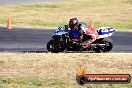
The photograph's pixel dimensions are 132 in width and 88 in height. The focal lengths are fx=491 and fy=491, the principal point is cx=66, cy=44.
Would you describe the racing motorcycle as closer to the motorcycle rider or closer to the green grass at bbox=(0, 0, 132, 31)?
the motorcycle rider

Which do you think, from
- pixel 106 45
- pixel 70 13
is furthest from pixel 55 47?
pixel 70 13

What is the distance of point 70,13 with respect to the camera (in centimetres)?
4188

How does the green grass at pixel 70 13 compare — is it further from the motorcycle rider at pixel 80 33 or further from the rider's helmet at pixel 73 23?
the rider's helmet at pixel 73 23

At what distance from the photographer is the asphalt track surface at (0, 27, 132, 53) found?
71.1ft

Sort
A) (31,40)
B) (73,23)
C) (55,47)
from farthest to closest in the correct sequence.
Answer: (31,40)
(55,47)
(73,23)

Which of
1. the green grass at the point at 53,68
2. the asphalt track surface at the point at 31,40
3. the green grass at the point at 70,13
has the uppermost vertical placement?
the green grass at the point at 53,68

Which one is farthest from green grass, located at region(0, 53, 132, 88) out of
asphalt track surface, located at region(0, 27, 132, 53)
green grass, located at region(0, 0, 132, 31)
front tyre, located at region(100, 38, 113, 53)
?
green grass, located at region(0, 0, 132, 31)

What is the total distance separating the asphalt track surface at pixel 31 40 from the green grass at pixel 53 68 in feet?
15.8

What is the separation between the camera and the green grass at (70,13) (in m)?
34.8

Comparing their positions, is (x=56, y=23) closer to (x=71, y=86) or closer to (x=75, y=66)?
(x=75, y=66)

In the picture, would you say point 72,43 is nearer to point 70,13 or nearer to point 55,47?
point 55,47

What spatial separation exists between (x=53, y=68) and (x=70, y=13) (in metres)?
27.6

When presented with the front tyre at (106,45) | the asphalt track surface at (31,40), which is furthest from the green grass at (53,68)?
the asphalt track surface at (31,40)

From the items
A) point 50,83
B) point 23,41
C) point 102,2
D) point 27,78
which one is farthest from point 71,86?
point 102,2
